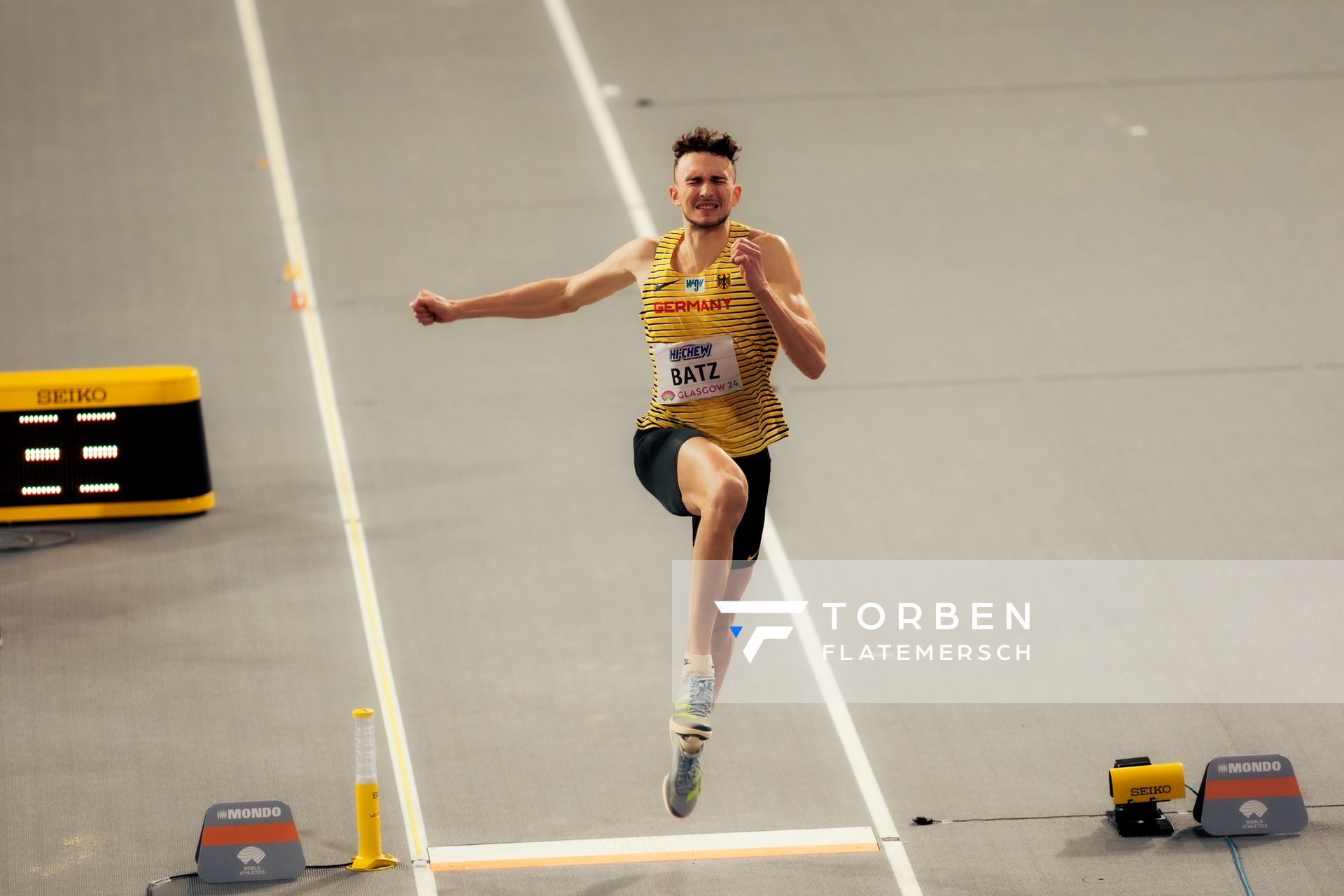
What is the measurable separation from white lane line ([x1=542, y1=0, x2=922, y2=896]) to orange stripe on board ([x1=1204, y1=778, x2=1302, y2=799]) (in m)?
1.32

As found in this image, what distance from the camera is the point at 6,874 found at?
6984 millimetres

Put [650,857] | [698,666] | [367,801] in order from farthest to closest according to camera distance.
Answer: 1. [650,857]
2. [367,801]
3. [698,666]

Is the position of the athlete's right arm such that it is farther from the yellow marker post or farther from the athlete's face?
the yellow marker post

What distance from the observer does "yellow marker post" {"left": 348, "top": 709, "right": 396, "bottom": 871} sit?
22.1ft

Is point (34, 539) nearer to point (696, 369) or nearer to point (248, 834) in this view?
point (248, 834)

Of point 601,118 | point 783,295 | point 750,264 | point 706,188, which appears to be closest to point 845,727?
point 783,295

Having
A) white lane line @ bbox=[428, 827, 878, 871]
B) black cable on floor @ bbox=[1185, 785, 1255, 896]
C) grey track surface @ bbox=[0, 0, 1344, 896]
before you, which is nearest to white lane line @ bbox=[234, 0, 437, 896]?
grey track surface @ bbox=[0, 0, 1344, 896]

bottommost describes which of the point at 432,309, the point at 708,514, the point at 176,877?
the point at 176,877

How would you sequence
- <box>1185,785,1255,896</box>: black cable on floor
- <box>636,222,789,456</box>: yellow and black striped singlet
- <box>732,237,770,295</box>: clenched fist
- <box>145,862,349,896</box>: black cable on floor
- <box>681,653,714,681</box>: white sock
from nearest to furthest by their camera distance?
<box>732,237,770,295</box>: clenched fist, <box>636,222,789,456</box>: yellow and black striped singlet, <box>681,653,714,681</box>: white sock, <box>145,862,349,896</box>: black cable on floor, <box>1185,785,1255,896</box>: black cable on floor

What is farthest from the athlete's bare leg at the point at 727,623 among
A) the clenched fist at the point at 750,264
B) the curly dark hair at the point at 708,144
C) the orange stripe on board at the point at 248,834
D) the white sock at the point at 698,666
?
the orange stripe on board at the point at 248,834

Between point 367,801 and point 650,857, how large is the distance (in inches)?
47.1

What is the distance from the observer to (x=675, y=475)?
5.43m

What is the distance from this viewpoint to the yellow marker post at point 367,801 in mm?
6727

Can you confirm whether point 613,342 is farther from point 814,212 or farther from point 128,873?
point 128,873
